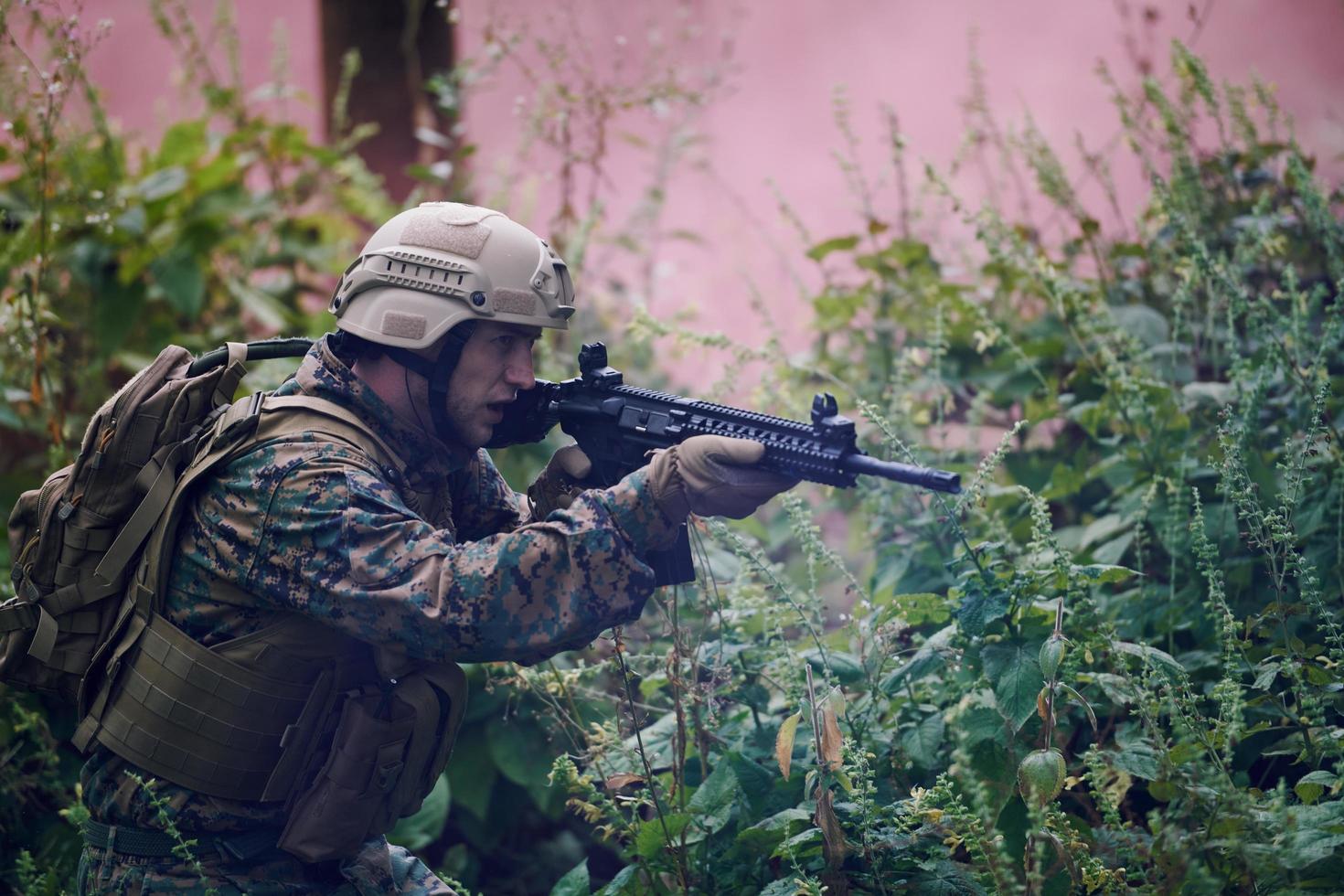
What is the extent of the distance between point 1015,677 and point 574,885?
111 centimetres

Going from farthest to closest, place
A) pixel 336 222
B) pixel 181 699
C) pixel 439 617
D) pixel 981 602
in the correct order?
pixel 336 222 → pixel 981 602 → pixel 181 699 → pixel 439 617

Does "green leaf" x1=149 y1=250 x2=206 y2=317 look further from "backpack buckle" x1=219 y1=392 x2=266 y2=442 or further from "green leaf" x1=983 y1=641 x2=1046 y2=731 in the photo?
"green leaf" x1=983 y1=641 x2=1046 y2=731

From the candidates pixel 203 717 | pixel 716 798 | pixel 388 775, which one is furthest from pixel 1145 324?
pixel 203 717

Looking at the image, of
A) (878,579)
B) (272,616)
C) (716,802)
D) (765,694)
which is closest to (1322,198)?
(878,579)

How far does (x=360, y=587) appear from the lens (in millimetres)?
2137

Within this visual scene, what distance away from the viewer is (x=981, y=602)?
8.45ft

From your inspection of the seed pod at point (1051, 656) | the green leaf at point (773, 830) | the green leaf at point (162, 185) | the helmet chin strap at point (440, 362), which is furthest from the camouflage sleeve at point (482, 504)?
the green leaf at point (162, 185)

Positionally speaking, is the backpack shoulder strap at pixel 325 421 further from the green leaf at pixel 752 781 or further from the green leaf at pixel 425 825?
the green leaf at pixel 425 825

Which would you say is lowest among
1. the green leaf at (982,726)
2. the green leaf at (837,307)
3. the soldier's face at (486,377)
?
the green leaf at (982,726)

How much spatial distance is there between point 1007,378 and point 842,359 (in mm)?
707

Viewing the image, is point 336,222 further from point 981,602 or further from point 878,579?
point 981,602

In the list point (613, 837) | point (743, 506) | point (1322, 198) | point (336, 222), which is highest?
point (336, 222)

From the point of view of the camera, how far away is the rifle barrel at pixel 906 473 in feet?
6.86

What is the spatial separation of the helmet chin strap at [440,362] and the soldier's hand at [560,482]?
346mm
